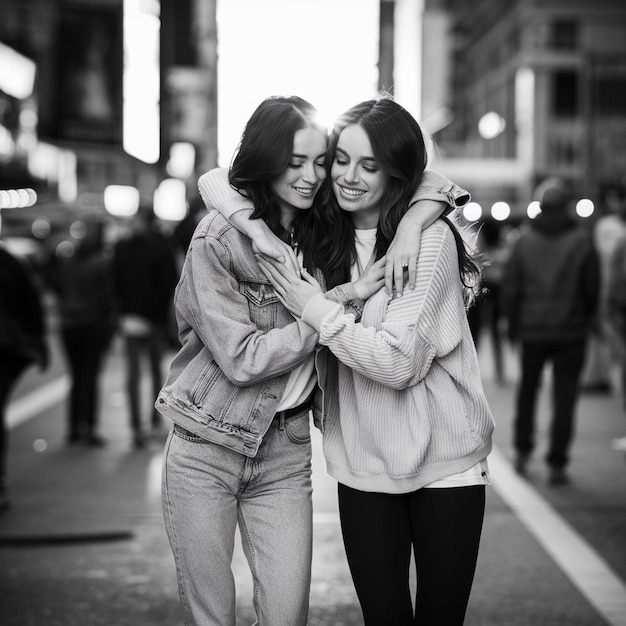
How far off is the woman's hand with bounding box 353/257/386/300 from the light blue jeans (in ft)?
1.68

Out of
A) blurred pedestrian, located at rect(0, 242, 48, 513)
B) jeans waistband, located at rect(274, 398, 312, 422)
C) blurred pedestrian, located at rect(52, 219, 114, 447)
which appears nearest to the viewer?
jeans waistband, located at rect(274, 398, 312, 422)

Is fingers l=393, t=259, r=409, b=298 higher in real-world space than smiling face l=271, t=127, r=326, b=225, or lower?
lower

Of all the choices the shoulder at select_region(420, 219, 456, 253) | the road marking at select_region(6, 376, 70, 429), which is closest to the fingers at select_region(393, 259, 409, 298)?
the shoulder at select_region(420, 219, 456, 253)

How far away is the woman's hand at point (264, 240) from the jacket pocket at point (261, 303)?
0.13 metres

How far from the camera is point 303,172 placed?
3.27 m

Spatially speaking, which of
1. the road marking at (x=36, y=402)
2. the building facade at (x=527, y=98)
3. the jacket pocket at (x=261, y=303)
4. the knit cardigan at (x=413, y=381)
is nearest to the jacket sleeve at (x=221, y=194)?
the jacket pocket at (x=261, y=303)

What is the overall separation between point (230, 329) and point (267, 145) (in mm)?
573

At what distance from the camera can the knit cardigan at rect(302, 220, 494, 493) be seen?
10.2 feet

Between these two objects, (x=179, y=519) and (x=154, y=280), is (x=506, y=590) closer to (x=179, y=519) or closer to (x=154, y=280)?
(x=179, y=519)

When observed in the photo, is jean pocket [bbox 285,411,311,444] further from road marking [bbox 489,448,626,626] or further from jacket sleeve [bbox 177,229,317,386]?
road marking [bbox 489,448,626,626]

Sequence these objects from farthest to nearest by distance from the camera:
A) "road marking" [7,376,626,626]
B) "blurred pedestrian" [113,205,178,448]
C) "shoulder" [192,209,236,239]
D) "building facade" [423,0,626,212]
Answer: "building facade" [423,0,626,212] < "blurred pedestrian" [113,205,178,448] < "road marking" [7,376,626,626] < "shoulder" [192,209,236,239]

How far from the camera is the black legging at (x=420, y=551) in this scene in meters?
3.23

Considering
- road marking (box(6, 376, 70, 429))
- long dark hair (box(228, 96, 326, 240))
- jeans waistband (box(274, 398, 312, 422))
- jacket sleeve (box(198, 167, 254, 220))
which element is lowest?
road marking (box(6, 376, 70, 429))

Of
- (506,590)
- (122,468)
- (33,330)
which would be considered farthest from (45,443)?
(506,590)
